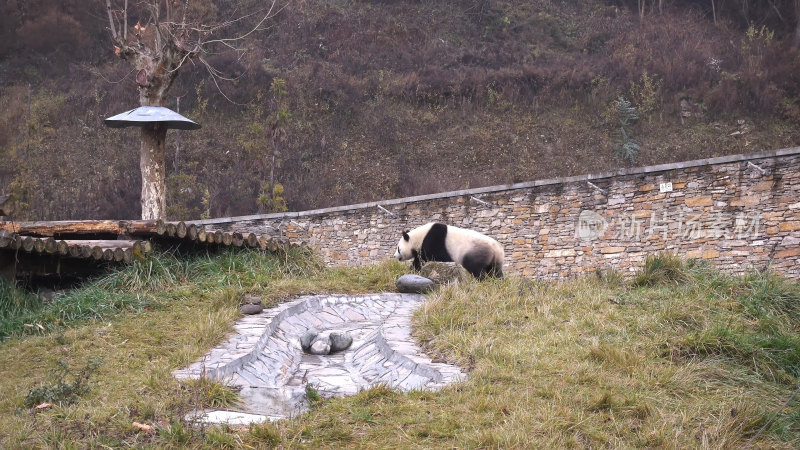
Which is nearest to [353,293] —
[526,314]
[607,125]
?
[526,314]

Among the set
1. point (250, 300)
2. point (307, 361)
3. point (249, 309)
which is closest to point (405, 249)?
point (250, 300)

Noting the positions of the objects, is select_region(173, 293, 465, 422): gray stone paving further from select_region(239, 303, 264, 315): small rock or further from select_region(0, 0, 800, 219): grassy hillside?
select_region(0, 0, 800, 219): grassy hillside

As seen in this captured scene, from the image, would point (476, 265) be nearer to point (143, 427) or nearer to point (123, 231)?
point (123, 231)

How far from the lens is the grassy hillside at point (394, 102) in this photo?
23.3 m

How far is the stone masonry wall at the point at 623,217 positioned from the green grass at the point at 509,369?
14.0 ft

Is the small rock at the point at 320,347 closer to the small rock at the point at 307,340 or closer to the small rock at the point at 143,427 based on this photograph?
the small rock at the point at 307,340

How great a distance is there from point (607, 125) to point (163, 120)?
1953cm

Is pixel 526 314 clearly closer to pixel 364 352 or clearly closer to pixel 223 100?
pixel 364 352

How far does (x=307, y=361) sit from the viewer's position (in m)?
6.35

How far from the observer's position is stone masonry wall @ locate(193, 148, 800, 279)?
38.0ft

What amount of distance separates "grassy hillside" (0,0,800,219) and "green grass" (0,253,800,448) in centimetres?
1435

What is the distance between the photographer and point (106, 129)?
25.8 meters

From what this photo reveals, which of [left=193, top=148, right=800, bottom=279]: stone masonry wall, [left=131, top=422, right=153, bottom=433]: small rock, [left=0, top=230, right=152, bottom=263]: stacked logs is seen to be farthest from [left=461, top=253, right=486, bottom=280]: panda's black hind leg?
[left=131, top=422, right=153, bottom=433]: small rock

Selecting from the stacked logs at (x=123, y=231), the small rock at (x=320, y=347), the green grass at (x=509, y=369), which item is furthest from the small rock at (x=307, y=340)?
the stacked logs at (x=123, y=231)
